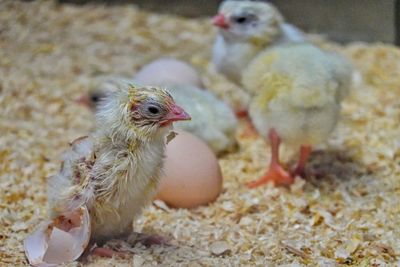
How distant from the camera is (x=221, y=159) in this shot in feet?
10.8

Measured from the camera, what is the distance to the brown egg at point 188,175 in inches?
106

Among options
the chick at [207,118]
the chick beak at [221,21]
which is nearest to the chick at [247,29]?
the chick beak at [221,21]

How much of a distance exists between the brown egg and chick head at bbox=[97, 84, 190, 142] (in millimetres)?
558

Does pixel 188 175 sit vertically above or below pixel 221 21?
below

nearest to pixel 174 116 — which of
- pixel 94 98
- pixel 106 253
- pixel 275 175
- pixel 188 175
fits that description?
pixel 106 253

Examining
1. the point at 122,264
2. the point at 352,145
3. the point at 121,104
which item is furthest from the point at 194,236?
the point at 352,145

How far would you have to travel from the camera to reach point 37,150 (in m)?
3.15

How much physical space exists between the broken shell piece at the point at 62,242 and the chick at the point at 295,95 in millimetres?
1030

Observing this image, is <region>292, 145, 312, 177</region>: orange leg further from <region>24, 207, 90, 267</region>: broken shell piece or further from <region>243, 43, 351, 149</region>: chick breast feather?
<region>24, 207, 90, 267</region>: broken shell piece

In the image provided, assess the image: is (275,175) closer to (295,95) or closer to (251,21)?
(295,95)

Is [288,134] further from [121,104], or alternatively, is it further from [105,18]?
[105,18]

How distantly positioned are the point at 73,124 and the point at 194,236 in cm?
128

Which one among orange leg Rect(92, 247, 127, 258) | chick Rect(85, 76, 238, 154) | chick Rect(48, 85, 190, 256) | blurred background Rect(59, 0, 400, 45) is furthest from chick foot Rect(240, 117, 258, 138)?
orange leg Rect(92, 247, 127, 258)

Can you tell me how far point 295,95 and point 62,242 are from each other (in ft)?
3.67
